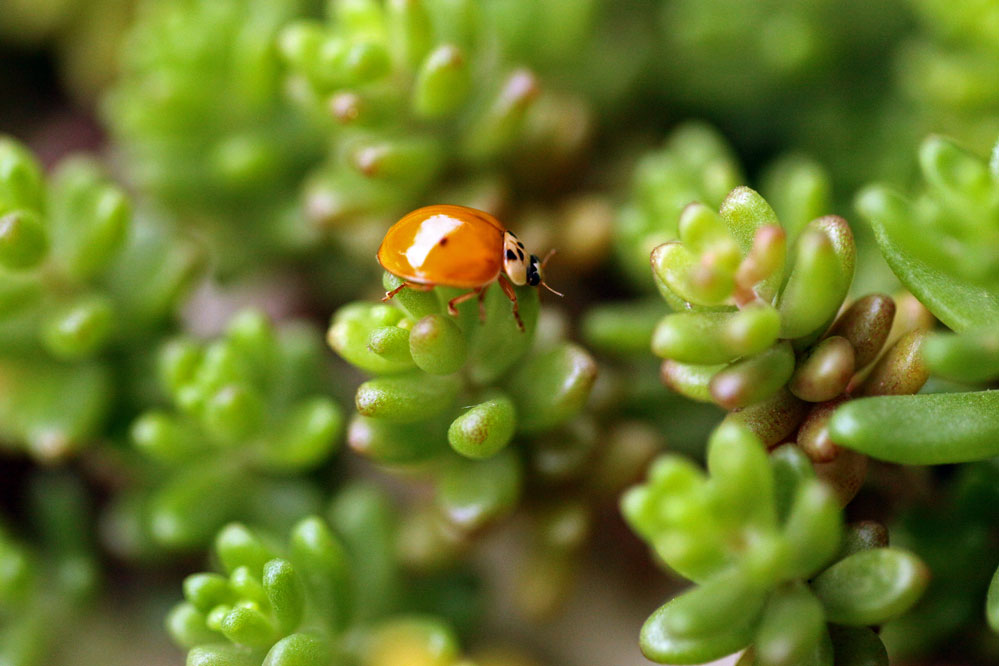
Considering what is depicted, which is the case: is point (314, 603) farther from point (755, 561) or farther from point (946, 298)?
point (946, 298)

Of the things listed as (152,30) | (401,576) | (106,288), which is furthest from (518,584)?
(152,30)

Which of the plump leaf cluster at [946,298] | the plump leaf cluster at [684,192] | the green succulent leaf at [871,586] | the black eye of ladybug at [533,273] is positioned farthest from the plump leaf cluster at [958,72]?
the green succulent leaf at [871,586]

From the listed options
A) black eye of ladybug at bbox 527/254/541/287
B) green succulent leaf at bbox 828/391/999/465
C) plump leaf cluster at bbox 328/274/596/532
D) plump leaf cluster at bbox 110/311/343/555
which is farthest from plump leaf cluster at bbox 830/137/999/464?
plump leaf cluster at bbox 110/311/343/555

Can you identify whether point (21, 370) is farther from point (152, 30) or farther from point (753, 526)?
point (753, 526)

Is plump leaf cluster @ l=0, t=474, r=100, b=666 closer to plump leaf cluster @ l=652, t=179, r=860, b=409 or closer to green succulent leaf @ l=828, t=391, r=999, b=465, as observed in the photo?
plump leaf cluster @ l=652, t=179, r=860, b=409

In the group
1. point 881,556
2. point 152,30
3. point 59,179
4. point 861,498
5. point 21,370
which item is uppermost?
point 152,30
